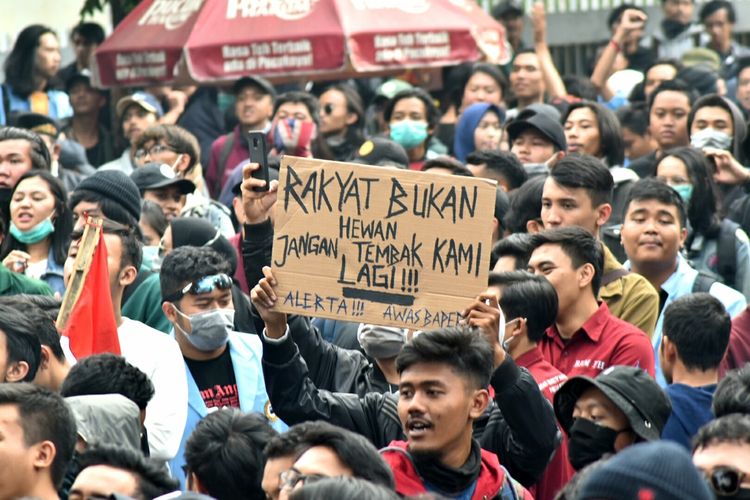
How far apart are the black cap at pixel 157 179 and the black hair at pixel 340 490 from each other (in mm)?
5880

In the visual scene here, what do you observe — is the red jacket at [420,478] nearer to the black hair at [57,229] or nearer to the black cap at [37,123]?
the black hair at [57,229]

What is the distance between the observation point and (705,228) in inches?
367

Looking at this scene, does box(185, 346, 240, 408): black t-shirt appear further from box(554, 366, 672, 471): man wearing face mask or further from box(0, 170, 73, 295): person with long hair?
box(554, 366, 672, 471): man wearing face mask

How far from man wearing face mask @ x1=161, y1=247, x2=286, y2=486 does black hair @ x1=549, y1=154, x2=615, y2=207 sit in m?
1.80

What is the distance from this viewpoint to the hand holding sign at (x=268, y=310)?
6402 mm

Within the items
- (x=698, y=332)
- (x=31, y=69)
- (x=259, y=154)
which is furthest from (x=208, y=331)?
(x=31, y=69)

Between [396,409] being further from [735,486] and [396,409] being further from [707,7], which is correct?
[707,7]

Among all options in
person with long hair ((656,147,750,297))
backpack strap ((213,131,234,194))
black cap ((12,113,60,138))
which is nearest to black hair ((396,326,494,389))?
person with long hair ((656,147,750,297))

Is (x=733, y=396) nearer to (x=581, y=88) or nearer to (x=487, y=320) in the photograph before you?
(x=487, y=320)

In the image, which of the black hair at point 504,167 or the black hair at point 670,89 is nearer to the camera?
the black hair at point 504,167

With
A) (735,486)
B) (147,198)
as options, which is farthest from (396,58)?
(735,486)

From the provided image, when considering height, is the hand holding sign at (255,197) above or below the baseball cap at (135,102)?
above

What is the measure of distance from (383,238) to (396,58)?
21.0 feet

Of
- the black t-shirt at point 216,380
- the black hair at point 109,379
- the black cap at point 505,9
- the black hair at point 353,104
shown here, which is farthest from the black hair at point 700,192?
the black cap at point 505,9
